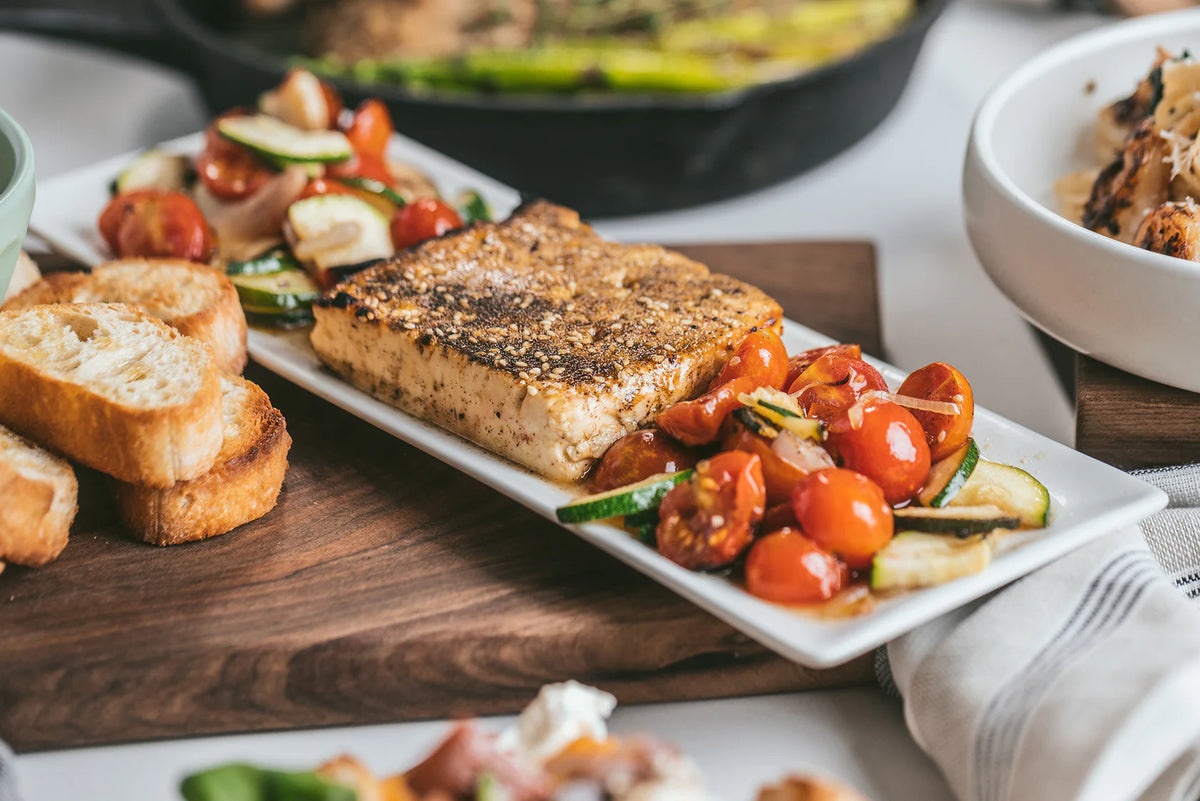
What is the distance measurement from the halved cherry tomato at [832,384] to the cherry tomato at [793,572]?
0.35 m

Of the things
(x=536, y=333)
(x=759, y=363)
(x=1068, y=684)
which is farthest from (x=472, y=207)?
(x=1068, y=684)

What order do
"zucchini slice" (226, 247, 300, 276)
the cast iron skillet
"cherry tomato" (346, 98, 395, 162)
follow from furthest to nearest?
the cast iron skillet, "cherry tomato" (346, 98, 395, 162), "zucchini slice" (226, 247, 300, 276)

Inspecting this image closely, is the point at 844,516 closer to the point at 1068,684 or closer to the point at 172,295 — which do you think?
the point at 1068,684

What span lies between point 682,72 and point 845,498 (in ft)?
9.23

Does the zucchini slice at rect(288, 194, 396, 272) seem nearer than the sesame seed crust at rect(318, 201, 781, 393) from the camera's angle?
No

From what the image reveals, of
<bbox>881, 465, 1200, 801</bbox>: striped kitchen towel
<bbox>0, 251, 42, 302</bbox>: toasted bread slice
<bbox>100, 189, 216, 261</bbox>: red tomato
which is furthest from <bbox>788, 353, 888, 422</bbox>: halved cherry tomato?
<bbox>0, 251, 42, 302</bbox>: toasted bread slice

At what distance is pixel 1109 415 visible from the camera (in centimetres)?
243

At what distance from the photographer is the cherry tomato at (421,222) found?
3096mm

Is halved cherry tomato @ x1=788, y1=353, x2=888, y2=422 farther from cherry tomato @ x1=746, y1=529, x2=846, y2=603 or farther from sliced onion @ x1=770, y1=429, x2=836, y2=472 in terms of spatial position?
cherry tomato @ x1=746, y1=529, x2=846, y2=603

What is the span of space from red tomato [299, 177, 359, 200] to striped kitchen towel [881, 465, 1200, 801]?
1990 millimetres

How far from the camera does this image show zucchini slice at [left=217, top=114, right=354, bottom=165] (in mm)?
3240

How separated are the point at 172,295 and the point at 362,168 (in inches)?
34.7

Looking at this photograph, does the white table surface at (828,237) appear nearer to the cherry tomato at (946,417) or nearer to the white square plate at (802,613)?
the white square plate at (802,613)

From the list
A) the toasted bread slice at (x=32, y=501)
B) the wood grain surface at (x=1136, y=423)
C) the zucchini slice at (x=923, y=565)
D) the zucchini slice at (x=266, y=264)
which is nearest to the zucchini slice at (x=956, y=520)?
the zucchini slice at (x=923, y=565)
